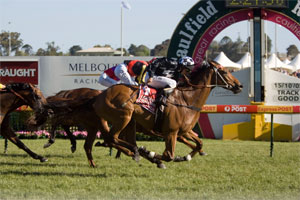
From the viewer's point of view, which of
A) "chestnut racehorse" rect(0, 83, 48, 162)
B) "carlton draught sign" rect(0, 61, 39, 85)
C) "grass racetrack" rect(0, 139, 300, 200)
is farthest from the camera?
"carlton draught sign" rect(0, 61, 39, 85)

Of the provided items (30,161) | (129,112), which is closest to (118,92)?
(129,112)

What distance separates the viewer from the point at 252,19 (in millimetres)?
13703

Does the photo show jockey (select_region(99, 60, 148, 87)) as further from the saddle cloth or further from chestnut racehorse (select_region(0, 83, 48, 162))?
chestnut racehorse (select_region(0, 83, 48, 162))

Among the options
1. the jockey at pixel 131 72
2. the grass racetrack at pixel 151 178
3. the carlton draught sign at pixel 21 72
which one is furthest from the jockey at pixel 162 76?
the carlton draught sign at pixel 21 72

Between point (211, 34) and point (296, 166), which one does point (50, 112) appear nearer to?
point (296, 166)

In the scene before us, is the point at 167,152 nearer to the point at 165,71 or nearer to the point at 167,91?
the point at 167,91

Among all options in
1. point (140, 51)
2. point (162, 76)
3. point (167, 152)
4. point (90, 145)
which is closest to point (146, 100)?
point (162, 76)

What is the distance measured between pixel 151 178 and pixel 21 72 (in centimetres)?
938

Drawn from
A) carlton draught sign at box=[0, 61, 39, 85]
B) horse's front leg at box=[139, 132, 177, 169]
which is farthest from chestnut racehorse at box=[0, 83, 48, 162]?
carlton draught sign at box=[0, 61, 39, 85]

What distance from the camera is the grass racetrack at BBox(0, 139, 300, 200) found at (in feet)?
18.9

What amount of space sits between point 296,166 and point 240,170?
1.12m

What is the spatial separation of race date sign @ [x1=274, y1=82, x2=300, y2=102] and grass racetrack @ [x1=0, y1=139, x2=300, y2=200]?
174 inches

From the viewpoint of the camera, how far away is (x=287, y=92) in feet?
→ 46.5

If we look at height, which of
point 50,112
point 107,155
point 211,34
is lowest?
point 107,155
